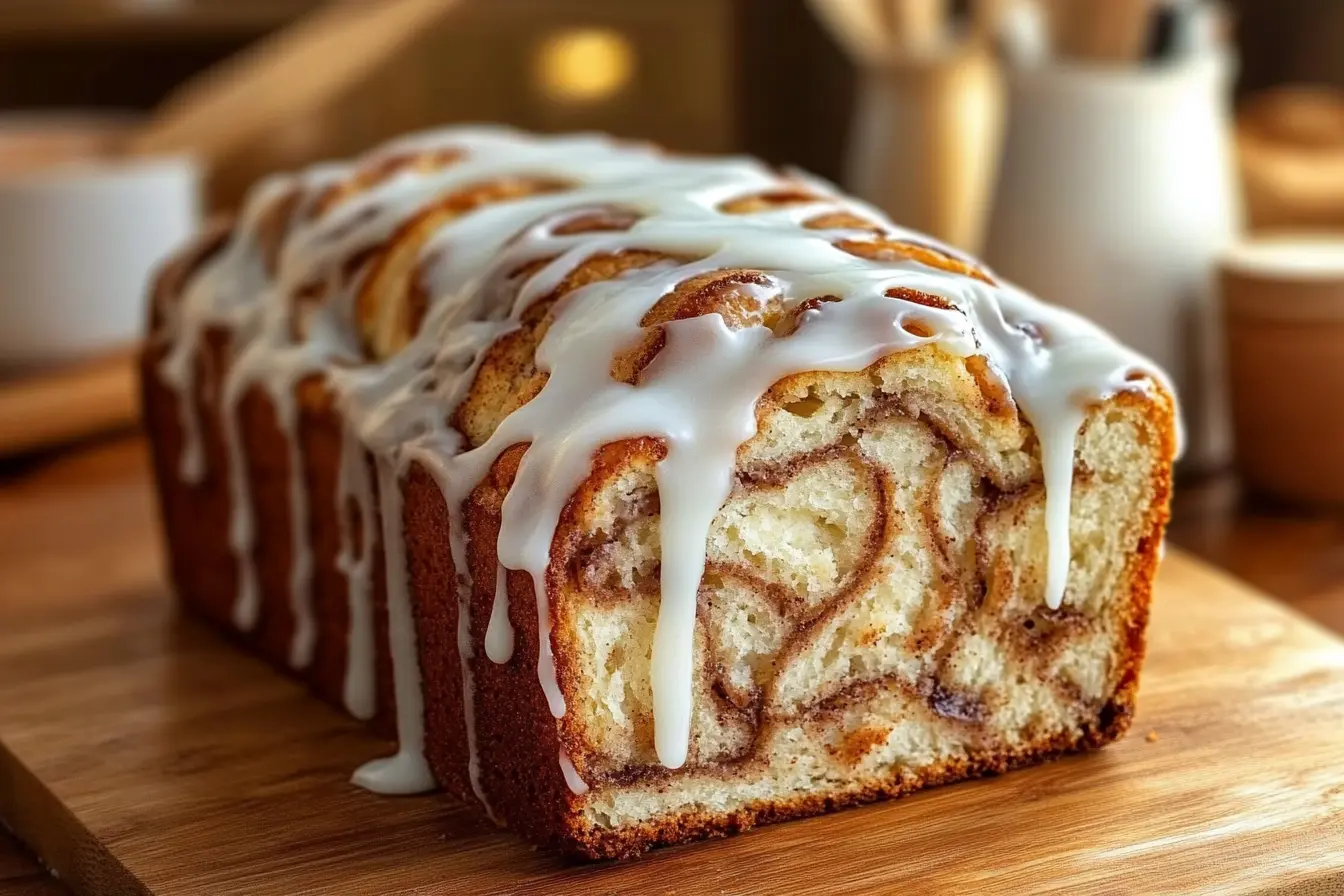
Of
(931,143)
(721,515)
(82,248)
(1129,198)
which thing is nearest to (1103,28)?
(1129,198)

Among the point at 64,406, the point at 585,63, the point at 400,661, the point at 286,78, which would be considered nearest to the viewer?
the point at 400,661

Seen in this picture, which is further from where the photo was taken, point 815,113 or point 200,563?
point 815,113

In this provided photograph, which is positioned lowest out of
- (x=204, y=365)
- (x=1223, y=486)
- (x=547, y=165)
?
(x=1223, y=486)

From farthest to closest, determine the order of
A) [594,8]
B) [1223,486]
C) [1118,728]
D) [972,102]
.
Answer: [594,8], [972,102], [1223,486], [1118,728]

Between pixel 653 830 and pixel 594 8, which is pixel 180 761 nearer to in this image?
pixel 653 830

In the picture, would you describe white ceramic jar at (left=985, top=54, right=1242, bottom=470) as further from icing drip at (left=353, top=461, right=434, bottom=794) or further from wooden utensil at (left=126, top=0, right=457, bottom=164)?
wooden utensil at (left=126, top=0, right=457, bottom=164)

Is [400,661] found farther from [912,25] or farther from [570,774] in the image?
[912,25]

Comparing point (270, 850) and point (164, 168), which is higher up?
point (164, 168)

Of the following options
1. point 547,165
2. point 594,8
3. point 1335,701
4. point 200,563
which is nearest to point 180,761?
point 200,563
